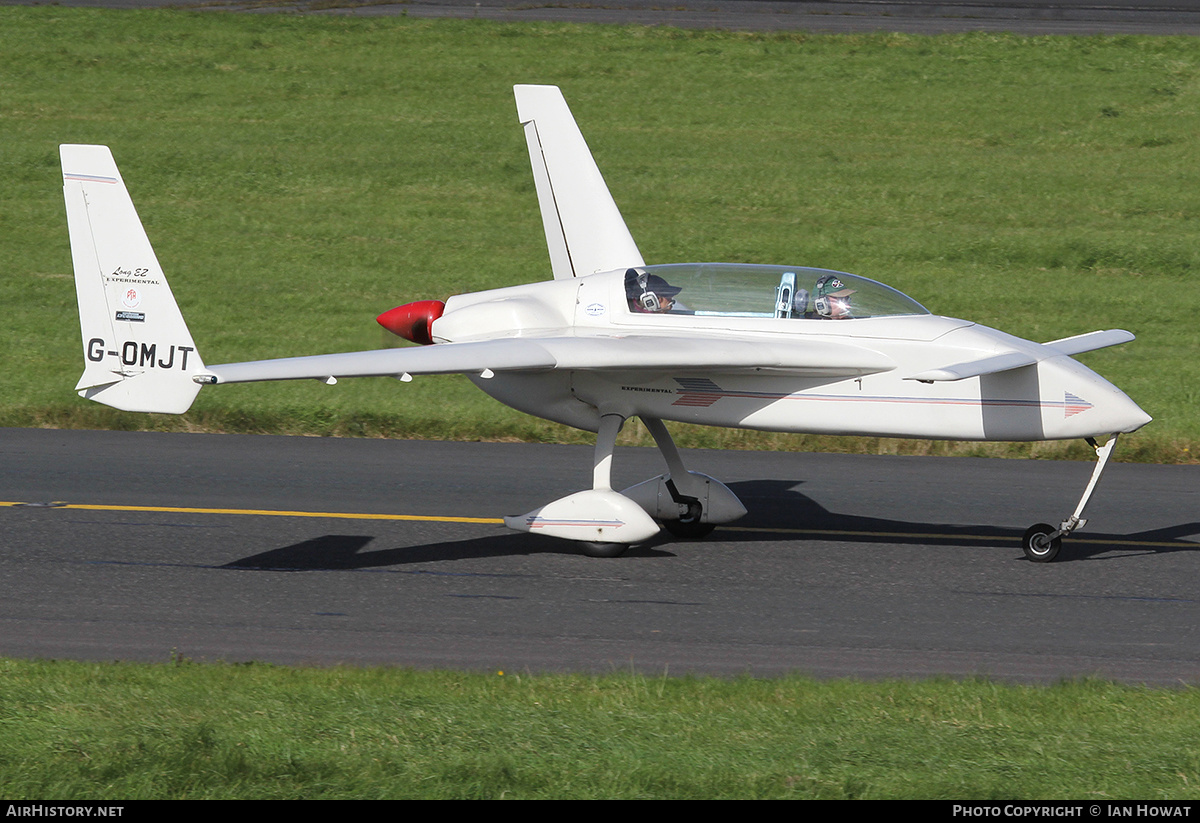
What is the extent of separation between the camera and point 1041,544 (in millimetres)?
10141

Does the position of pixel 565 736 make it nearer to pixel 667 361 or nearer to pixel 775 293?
pixel 667 361

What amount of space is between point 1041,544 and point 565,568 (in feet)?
12.3

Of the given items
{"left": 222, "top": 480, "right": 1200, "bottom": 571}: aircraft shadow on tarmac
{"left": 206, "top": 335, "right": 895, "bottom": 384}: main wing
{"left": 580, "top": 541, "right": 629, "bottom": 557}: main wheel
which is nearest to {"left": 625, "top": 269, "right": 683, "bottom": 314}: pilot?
{"left": 206, "top": 335, "right": 895, "bottom": 384}: main wing

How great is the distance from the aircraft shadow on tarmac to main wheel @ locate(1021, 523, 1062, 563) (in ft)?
0.83

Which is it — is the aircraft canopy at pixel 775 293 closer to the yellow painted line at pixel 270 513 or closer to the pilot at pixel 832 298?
the pilot at pixel 832 298

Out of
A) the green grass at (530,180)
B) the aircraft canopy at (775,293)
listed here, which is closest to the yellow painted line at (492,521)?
the aircraft canopy at (775,293)

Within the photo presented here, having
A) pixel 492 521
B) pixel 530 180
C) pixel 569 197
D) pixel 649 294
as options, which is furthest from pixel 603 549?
pixel 530 180

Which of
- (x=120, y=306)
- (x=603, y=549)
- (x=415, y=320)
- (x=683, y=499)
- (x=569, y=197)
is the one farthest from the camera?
(x=569, y=197)

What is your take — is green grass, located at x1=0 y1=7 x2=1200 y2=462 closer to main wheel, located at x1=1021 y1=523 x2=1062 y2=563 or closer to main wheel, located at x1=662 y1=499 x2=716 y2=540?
main wheel, located at x1=662 y1=499 x2=716 y2=540

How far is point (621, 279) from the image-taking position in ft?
34.3

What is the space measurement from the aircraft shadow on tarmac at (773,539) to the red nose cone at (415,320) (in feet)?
5.77

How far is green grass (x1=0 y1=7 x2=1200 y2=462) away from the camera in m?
18.0

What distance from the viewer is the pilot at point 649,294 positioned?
10.3 metres
